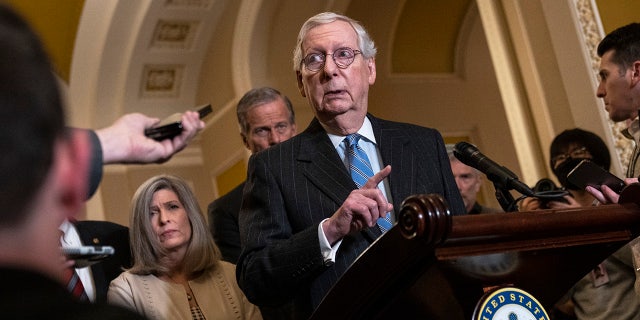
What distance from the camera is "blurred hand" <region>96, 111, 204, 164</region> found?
138 centimetres

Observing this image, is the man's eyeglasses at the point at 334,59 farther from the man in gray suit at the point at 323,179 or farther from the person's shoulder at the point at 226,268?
the person's shoulder at the point at 226,268

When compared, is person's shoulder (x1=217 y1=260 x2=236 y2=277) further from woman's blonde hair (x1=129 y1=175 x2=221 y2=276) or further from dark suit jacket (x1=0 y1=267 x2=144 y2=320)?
dark suit jacket (x1=0 y1=267 x2=144 y2=320)

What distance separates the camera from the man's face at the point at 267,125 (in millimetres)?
3961

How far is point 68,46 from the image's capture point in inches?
354

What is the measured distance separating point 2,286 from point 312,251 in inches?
56.1

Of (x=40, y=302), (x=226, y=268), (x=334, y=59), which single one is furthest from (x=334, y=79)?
(x=40, y=302)

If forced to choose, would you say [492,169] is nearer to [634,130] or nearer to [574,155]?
[634,130]

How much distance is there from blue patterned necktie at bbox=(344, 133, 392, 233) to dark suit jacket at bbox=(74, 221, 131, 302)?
4.20ft

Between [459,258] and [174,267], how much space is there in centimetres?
198

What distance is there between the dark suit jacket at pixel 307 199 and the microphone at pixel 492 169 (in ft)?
0.47

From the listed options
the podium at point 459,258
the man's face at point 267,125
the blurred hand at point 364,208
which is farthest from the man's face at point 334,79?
the man's face at point 267,125

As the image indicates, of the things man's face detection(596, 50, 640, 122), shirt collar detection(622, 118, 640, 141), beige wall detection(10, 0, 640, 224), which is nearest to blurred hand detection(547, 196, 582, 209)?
shirt collar detection(622, 118, 640, 141)

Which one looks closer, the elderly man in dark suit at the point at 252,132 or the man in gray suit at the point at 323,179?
the man in gray suit at the point at 323,179

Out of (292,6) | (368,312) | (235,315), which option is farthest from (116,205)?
(368,312)
